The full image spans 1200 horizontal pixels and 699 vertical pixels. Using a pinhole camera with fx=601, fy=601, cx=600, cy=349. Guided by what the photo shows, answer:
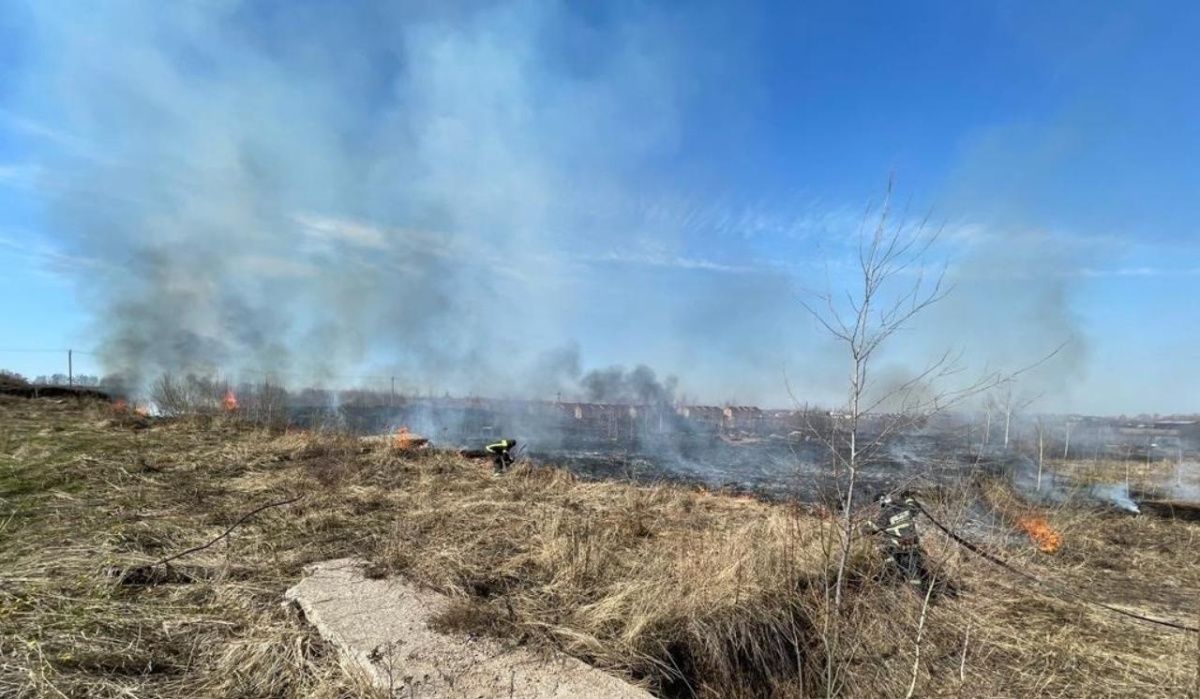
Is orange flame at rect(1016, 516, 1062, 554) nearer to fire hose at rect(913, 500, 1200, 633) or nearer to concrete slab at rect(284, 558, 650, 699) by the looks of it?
fire hose at rect(913, 500, 1200, 633)

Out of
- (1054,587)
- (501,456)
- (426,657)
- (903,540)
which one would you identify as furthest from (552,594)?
(501,456)

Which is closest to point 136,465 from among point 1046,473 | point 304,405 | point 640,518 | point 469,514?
point 469,514

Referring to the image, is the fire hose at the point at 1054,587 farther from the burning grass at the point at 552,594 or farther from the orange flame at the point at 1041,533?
the orange flame at the point at 1041,533

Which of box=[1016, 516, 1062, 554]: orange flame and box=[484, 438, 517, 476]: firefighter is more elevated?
box=[484, 438, 517, 476]: firefighter

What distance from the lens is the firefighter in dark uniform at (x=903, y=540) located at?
214 inches

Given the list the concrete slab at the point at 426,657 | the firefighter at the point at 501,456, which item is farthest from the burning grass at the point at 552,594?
the firefighter at the point at 501,456

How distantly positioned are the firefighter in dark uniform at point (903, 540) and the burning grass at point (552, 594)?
0.20 m

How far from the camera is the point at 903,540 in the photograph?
5.54 metres

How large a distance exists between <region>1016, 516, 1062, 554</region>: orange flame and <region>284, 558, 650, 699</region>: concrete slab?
24.8 ft

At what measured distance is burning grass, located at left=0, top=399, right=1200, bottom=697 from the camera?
11.6 ft

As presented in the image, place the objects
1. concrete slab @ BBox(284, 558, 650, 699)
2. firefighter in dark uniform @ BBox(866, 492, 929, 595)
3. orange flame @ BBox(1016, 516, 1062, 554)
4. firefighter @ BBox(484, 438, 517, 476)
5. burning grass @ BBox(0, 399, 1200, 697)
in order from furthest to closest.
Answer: firefighter @ BBox(484, 438, 517, 476) → orange flame @ BBox(1016, 516, 1062, 554) → firefighter in dark uniform @ BBox(866, 492, 929, 595) → burning grass @ BBox(0, 399, 1200, 697) → concrete slab @ BBox(284, 558, 650, 699)

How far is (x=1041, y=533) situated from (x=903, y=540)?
4525 mm

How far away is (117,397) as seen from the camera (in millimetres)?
22812

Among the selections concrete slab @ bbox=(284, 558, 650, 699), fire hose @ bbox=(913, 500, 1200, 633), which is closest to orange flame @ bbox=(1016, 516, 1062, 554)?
fire hose @ bbox=(913, 500, 1200, 633)
